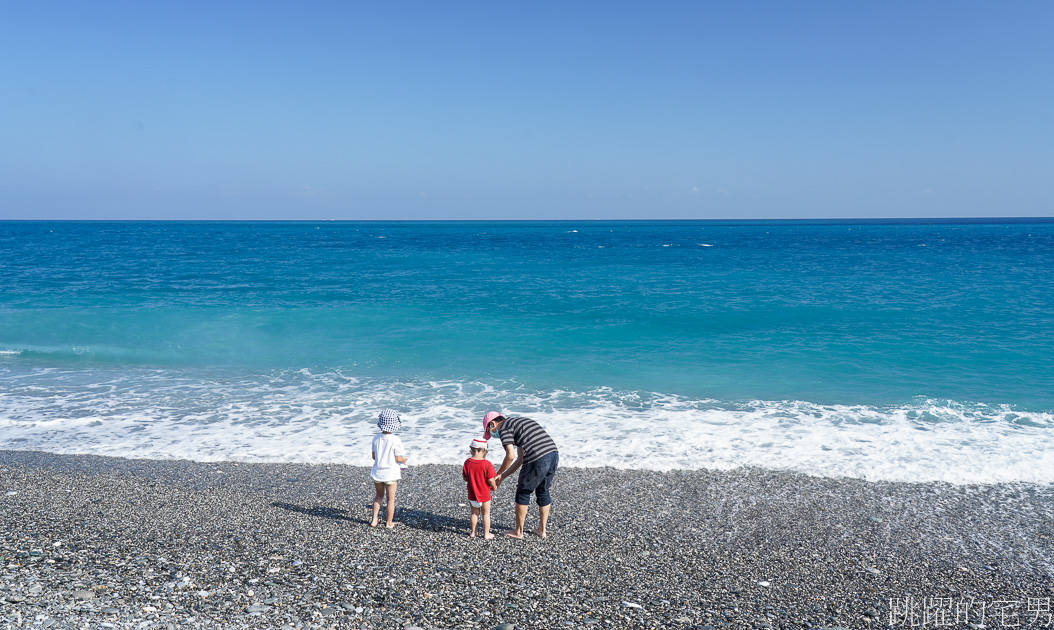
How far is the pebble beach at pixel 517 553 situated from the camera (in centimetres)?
555

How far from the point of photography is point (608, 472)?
9633mm

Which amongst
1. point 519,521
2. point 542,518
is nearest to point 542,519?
point 542,518

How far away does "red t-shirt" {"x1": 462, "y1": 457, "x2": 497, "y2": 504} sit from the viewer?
700 centimetres

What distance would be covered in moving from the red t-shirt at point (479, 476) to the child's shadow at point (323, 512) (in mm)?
1521

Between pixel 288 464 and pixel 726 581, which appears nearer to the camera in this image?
pixel 726 581

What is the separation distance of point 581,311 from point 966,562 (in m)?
19.1

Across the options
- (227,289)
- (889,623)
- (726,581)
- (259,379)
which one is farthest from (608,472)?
(227,289)

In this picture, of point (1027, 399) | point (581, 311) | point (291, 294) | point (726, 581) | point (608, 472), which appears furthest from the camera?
point (291, 294)

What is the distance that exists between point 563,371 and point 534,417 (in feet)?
12.5

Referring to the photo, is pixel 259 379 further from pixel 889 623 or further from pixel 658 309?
pixel 658 309

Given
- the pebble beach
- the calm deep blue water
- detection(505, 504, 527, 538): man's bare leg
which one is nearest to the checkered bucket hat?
the pebble beach

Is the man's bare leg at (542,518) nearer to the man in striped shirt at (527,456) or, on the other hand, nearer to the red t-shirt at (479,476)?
the man in striped shirt at (527,456)

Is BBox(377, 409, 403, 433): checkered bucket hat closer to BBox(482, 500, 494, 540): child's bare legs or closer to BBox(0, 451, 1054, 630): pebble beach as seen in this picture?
BBox(0, 451, 1054, 630): pebble beach

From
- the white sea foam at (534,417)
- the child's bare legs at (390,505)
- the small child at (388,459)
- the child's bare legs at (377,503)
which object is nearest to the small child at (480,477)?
the small child at (388,459)
